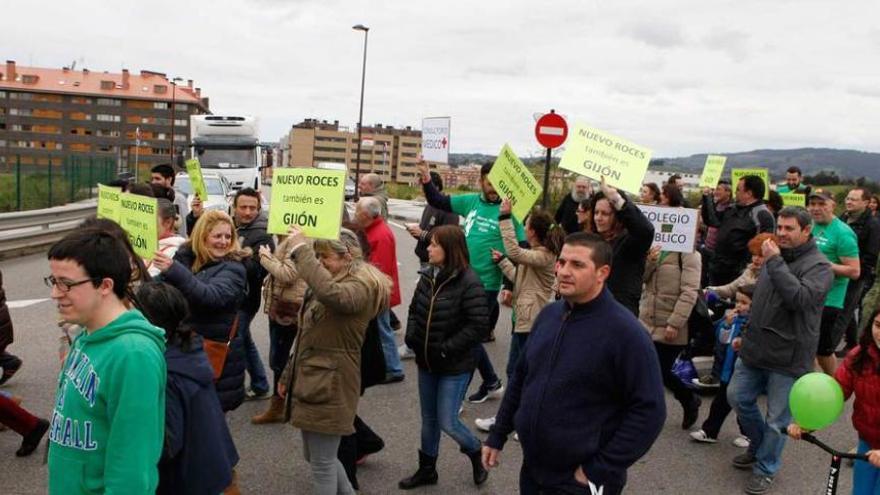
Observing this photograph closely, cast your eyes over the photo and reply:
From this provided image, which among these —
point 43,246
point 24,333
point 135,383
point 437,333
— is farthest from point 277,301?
point 43,246

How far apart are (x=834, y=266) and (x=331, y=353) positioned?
15.5 ft

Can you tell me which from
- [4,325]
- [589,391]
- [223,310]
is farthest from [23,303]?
[589,391]

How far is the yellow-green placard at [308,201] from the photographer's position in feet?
12.6

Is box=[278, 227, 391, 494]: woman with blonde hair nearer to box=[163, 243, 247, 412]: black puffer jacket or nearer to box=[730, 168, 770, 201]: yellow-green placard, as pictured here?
box=[163, 243, 247, 412]: black puffer jacket

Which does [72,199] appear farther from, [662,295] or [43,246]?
[662,295]

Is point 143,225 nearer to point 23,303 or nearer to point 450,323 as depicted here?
point 450,323

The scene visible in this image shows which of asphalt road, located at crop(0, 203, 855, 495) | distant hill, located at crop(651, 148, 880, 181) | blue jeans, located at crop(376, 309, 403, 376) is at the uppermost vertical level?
distant hill, located at crop(651, 148, 880, 181)

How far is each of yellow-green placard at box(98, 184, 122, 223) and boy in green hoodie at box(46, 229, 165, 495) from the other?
3.05 meters

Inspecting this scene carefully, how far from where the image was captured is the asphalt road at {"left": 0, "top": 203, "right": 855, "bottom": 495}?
4594 millimetres

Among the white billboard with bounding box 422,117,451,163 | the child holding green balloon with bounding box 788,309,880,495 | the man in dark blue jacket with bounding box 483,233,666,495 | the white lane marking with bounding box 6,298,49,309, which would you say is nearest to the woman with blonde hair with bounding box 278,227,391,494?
the man in dark blue jacket with bounding box 483,233,666,495

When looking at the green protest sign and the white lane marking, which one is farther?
the white lane marking

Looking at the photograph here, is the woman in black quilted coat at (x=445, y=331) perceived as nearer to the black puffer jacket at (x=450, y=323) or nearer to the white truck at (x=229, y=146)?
the black puffer jacket at (x=450, y=323)

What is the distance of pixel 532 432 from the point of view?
9.37 ft

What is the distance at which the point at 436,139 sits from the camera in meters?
9.47
